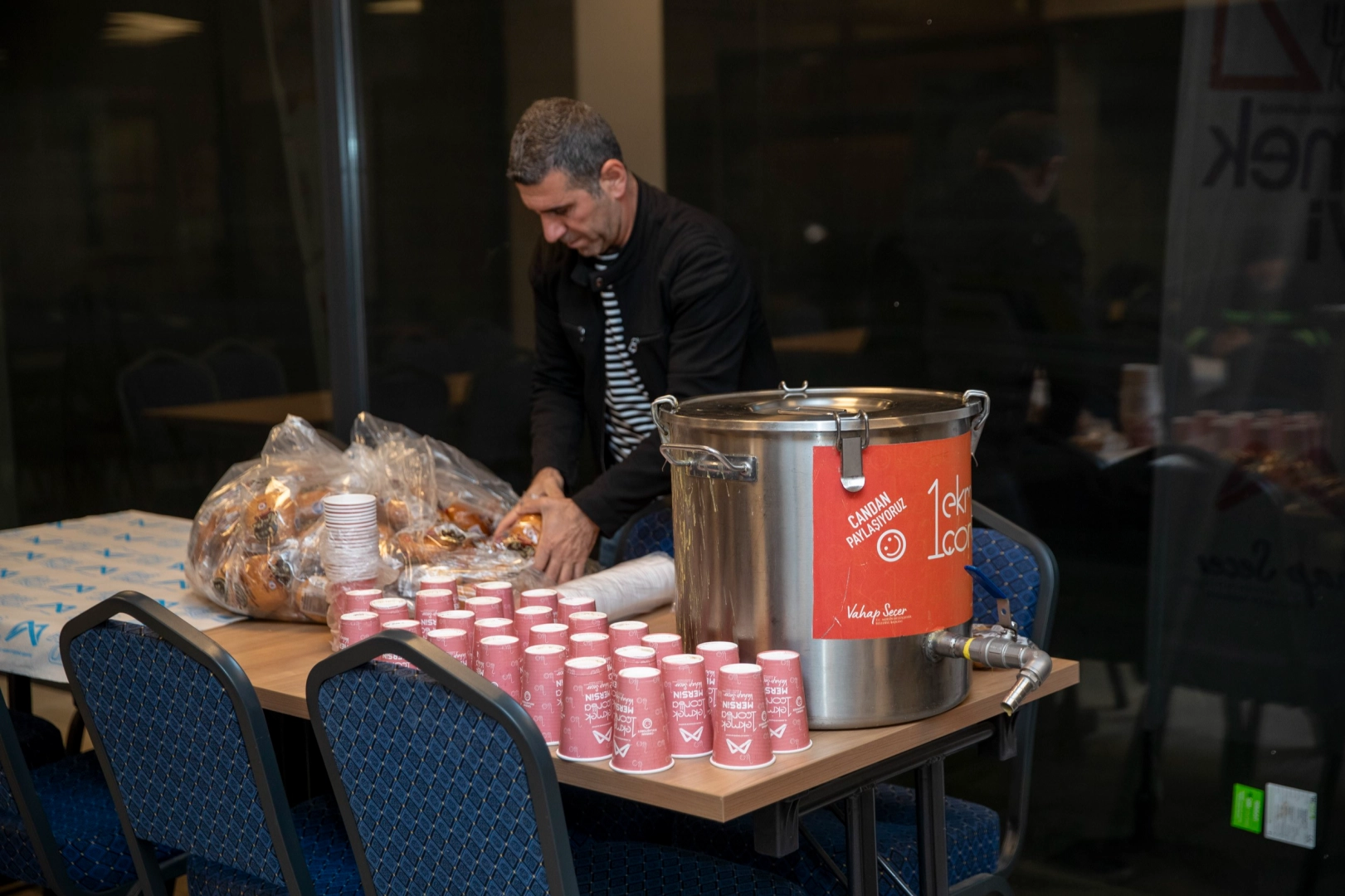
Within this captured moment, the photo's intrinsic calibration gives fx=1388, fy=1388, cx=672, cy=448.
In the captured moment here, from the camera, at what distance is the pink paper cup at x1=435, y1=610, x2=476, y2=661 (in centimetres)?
163

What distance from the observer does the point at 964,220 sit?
2.79 m

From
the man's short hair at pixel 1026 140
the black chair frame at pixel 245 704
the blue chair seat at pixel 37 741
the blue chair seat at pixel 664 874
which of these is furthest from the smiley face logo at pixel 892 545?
the blue chair seat at pixel 37 741

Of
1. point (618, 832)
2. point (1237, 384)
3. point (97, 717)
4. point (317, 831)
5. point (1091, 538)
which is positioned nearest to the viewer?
point (97, 717)

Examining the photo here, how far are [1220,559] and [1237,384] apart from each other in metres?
0.33

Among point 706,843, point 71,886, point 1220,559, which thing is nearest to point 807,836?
point 706,843

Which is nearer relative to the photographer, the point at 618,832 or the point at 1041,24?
the point at 618,832

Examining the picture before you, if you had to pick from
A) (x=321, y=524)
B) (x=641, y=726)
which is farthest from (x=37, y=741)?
(x=641, y=726)

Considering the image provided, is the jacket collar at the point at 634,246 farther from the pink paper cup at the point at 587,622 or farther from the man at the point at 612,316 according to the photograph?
the pink paper cup at the point at 587,622

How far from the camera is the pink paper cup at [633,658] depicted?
4.89 ft

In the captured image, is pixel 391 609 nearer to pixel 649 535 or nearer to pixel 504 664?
pixel 504 664

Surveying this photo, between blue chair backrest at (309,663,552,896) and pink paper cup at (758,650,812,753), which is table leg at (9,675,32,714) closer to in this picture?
blue chair backrest at (309,663,552,896)

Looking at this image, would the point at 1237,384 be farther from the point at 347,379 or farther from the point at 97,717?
the point at 347,379

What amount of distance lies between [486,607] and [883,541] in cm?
55

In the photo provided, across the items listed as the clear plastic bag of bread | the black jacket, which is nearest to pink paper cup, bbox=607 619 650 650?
the clear plastic bag of bread
